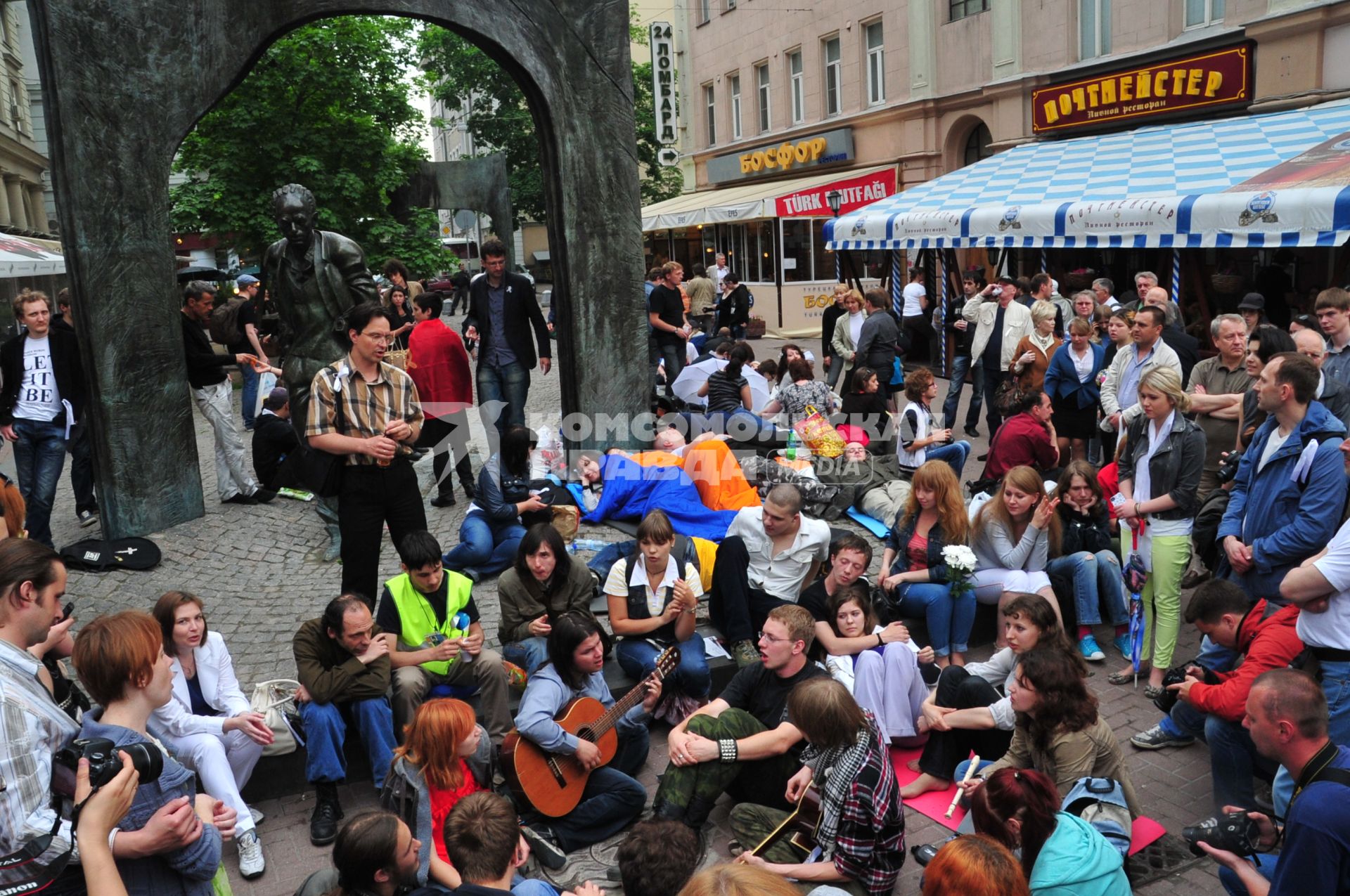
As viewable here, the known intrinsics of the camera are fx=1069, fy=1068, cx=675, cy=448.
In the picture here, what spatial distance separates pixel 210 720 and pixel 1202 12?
56.6 feet

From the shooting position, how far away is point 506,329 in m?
8.79

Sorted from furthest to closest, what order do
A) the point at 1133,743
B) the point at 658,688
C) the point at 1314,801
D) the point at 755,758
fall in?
the point at 1133,743 < the point at 658,688 < the point at 755,758 < the point at 1314,801

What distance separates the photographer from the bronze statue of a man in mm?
7488

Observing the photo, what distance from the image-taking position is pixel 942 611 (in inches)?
246

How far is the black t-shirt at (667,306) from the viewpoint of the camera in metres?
12.7

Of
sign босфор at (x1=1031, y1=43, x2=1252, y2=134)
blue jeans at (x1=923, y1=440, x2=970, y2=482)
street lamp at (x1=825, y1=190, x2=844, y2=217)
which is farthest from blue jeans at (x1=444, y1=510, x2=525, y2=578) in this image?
street lamp at (x1=825, y1=190, x2=844, y2=217)

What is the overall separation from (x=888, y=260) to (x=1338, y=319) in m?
14.0

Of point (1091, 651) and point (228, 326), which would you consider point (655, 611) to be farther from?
point (228, 326)

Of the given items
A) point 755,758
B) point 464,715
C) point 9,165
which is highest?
point 9,165

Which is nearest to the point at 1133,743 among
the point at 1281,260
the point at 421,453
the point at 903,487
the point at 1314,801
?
the point at 1314,801

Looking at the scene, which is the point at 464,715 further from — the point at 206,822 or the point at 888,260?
the point at 888,260

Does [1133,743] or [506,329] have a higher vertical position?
[506,329]

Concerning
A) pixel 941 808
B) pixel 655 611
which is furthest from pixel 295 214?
pixel 941 808

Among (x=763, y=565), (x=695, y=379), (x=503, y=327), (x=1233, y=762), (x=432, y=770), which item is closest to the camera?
(x=432, y=770)
